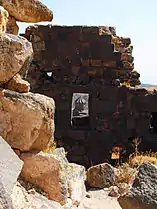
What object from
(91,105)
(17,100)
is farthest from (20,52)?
(91,105)

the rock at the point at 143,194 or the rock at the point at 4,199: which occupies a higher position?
the rock at the point at 4,199

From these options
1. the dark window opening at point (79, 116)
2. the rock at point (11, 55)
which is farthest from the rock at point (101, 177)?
the dark window opening at point (79, 116)

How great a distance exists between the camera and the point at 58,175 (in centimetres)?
339

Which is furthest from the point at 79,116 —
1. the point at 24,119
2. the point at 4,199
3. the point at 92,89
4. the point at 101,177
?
the point at 4,199

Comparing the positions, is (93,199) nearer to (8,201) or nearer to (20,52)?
(20,52)

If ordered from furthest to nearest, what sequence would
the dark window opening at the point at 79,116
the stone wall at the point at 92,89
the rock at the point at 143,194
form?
the dark window opening at the point at 79,116 → the stone wall at the point at 92,89 → the rock at the point at 143,194

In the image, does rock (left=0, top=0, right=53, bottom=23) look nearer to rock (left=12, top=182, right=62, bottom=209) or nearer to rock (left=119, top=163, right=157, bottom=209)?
rock (left=12, top=182, right=62, bottom=209)

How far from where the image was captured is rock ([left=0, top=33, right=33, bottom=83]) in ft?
9.91

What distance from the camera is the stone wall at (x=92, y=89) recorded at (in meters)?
9.88

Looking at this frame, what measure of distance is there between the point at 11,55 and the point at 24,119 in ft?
2.13

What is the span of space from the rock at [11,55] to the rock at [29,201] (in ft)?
3.53

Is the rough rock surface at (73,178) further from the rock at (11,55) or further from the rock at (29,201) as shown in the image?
the rock at (11,55)

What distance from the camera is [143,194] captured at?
118 inches

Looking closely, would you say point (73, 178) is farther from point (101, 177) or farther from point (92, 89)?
point (92, 89)
